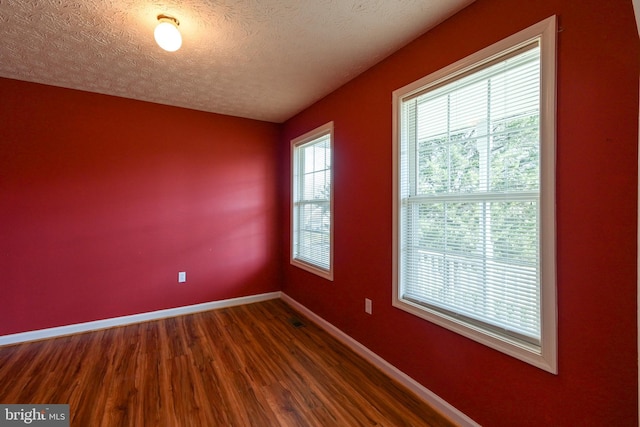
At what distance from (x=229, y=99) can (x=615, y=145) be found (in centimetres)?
314

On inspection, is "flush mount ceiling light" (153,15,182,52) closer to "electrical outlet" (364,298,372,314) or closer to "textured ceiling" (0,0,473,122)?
"textured ceiling" (0,0,473,122)

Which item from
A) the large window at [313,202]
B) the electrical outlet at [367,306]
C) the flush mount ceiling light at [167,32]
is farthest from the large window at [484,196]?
the flush mount ceiling light at [167,32]

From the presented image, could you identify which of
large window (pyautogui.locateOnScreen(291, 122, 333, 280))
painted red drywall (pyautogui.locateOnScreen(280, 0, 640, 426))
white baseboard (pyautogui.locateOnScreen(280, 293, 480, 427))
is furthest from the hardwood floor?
large window (pyautogui.locateOnScreen(291, 122, 333, 280))

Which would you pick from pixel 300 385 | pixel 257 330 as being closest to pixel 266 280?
pixel 257 330

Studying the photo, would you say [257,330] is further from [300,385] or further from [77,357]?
[77,357]

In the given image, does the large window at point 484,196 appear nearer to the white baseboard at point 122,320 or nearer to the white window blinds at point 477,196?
the white window blinds at point 477,196

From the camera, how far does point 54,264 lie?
2814mm

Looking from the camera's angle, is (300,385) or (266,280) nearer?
(300,385)

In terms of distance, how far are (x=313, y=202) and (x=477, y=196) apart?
6.56 ft

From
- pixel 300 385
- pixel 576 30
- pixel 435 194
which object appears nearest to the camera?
pixel 576 30

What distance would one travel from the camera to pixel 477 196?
5.29 feet

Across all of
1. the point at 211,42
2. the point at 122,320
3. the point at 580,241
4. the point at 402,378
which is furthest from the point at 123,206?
the point at 580,241

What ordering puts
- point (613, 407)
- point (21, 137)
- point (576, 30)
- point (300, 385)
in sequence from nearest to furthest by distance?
point (613, 407) < point (576, 30) < point (300, 385) < point (21, 137)

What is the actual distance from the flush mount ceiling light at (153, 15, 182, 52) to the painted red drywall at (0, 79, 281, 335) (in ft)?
5.70
